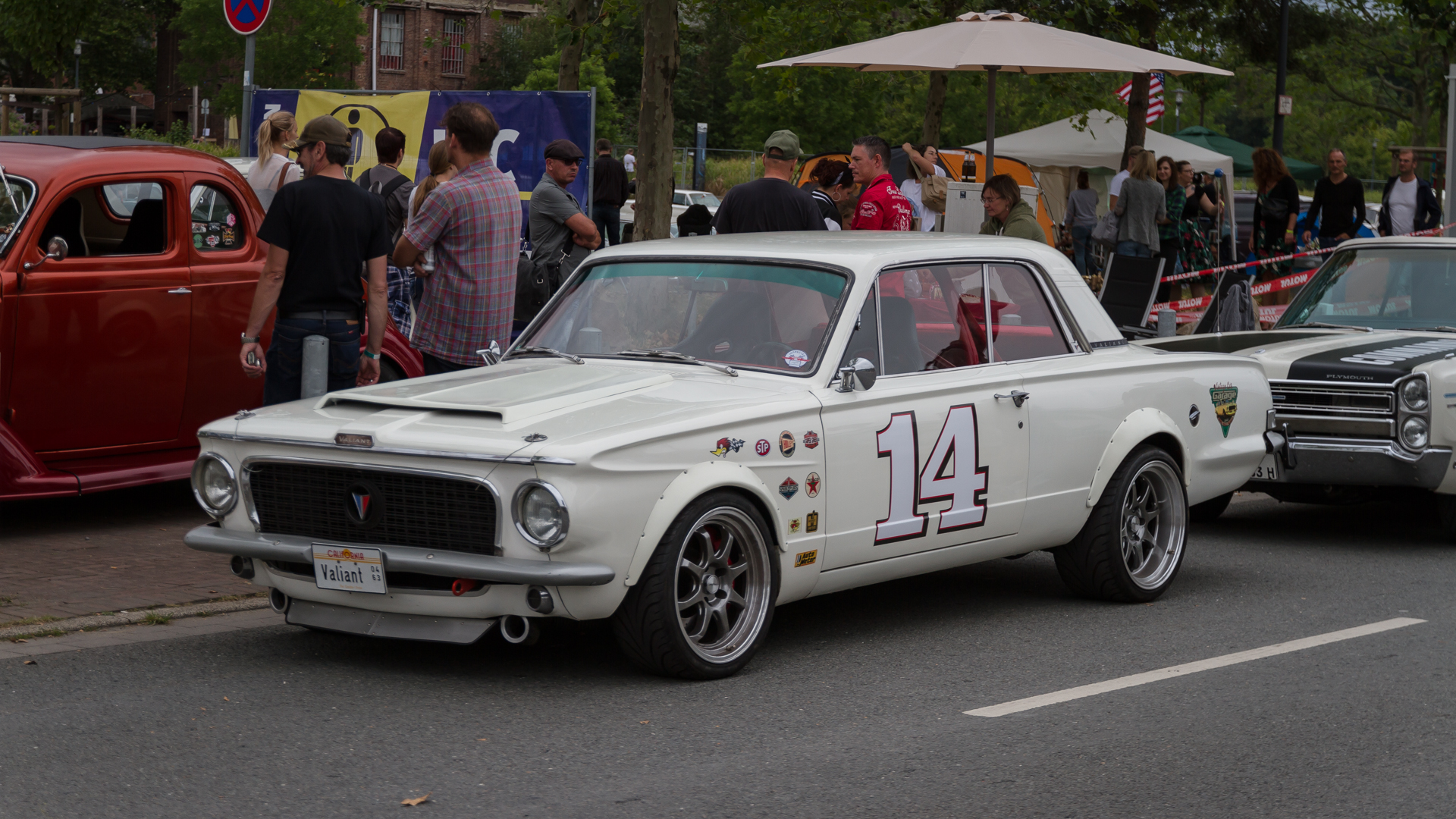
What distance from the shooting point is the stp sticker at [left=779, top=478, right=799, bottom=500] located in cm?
600

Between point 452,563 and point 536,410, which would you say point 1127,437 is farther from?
point 452,563

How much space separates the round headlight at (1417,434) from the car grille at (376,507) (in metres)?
5.64

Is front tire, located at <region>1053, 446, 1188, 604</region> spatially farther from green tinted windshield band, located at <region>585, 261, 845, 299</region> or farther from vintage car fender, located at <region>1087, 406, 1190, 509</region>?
green tinted windshield band, located at <region>585, 261, 845, 299</region>

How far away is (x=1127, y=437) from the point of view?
24.2ft

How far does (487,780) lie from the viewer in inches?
189

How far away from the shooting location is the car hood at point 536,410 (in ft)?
18.1

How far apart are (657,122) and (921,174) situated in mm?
3136

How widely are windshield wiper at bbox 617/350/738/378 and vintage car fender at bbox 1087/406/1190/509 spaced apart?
1.83 meters

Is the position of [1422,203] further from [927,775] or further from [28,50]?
[28,50]

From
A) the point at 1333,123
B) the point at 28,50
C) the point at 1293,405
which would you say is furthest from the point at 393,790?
the point at 1333,123

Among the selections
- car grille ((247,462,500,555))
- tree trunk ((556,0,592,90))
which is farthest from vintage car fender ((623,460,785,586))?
tree trunk ((556,0,592,90))

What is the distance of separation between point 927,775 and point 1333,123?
73.1 metres

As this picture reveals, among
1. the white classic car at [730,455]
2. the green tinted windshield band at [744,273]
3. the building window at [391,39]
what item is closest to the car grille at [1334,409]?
the white classic car at [730,455]

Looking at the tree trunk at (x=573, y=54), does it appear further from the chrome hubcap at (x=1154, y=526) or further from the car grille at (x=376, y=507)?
the car grille at (x=376, y=507)
